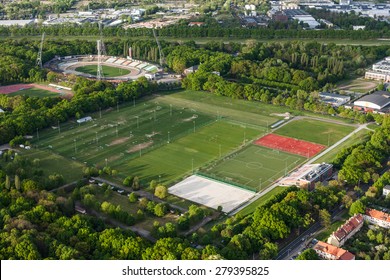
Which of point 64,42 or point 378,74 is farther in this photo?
point 64,42

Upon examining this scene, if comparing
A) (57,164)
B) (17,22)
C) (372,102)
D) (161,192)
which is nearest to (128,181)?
(161,192)

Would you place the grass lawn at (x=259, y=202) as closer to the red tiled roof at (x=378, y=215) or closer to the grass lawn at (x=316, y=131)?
the red tiled roof at (x=378, y=215)

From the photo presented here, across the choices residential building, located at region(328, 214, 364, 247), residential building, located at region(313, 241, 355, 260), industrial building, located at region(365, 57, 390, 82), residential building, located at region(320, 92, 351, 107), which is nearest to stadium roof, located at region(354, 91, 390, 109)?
residential building, located at region(320, 92, 351, 107)

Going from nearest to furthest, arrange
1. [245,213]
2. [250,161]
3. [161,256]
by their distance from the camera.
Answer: [161,256] → [245,213] → [250,161]

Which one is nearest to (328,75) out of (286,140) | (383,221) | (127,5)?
(286,140)

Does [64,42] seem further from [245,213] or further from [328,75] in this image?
[245,213]

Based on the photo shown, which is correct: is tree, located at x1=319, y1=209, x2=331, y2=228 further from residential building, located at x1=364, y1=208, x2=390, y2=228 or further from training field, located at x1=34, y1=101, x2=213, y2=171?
training field, located at x1=34, y1=101, x2=213, y2=171
